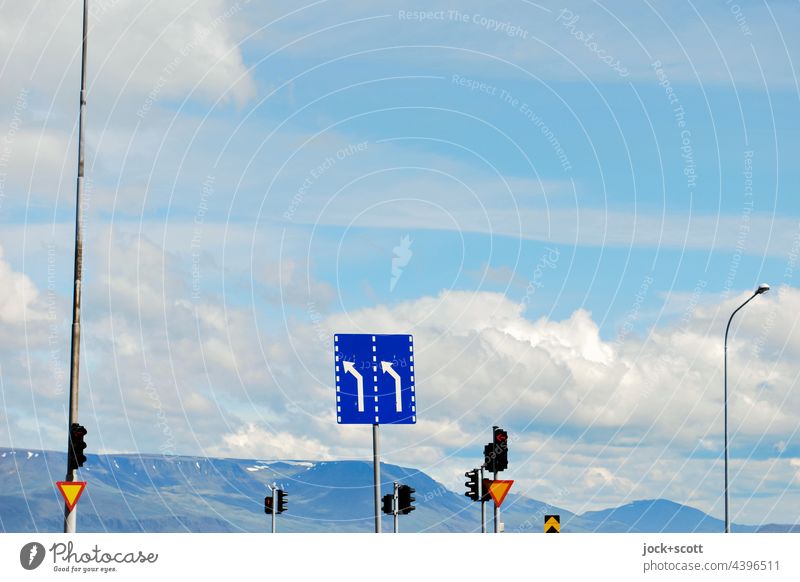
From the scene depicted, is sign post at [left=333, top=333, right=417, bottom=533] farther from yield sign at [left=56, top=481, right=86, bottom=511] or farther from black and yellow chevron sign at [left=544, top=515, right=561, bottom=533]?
yield sign at [left=56, top=481, right=86, bottom=511]

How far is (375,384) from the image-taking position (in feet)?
113

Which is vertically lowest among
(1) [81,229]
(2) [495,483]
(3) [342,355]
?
(2) [495,483]

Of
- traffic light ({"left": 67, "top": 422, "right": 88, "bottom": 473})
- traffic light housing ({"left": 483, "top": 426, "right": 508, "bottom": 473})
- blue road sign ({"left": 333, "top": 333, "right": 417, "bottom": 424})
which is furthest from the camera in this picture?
traffic light housing ({"left": 483, "top": 426, "right": 508, "bottom": 473})

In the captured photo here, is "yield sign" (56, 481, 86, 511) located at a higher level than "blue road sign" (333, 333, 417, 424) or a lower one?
lower

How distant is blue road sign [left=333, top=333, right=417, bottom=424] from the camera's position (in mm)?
34281

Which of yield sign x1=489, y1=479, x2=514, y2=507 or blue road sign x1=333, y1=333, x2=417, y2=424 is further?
blue road sign x1=333, y1=333, x2=417, y2=424

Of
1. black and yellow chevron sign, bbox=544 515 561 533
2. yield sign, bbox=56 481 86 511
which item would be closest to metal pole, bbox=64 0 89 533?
yield sign, bbox=56 481 86 511

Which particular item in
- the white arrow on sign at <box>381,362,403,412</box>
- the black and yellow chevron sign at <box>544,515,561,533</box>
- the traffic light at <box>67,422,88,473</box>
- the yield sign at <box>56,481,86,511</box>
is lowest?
the yield sign at <box>56,481,86,511</box>

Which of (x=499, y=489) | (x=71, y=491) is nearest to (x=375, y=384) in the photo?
(x=499, y=489)

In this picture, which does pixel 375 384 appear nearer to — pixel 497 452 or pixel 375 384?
pixel 375 384
